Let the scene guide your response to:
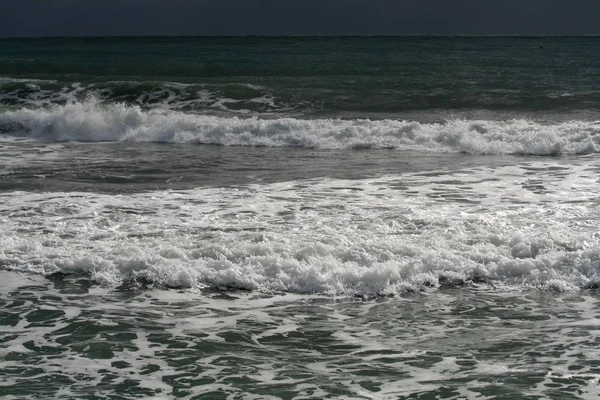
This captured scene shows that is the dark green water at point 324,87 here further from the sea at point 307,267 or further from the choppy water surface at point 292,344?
the choppy water surface at point 292,344

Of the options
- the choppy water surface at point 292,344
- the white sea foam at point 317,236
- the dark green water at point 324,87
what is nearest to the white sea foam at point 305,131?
the dark green water at point 324,87

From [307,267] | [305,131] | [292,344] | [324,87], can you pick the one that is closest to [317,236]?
[307,267]

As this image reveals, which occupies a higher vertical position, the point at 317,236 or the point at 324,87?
the point at 324,87

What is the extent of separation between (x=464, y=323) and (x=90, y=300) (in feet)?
11.1

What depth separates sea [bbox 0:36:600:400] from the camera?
19.4 ft

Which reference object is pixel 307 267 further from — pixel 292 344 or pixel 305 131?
pixel 305 131

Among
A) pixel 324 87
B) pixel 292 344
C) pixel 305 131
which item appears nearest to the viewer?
pixel 292 344

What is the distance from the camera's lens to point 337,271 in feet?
26.7

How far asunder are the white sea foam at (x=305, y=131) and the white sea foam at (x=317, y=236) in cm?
574

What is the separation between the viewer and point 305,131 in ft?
66.5

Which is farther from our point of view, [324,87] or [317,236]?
[324,87]

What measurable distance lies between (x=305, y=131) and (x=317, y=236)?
437 inches

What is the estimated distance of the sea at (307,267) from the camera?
5.91 m

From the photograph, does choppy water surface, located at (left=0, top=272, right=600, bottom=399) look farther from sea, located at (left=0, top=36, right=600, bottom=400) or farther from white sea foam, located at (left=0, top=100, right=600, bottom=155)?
white sea foam, located at (left=0, top=100, right=600, bottom=155)
